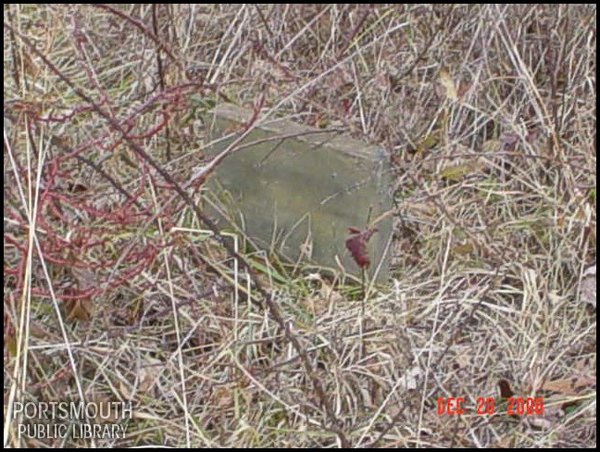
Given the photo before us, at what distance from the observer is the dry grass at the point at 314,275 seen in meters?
1.92

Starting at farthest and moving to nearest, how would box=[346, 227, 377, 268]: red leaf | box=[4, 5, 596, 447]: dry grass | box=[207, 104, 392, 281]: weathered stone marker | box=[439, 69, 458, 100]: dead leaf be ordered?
box=[439, 69, 458, 100]: dead leaf, box=[207, 104, 392, 281]: weathered stone marker, box=[346, 227, 377, 268]: red leaf, box=[4, 5, 596, 447]: dry grass

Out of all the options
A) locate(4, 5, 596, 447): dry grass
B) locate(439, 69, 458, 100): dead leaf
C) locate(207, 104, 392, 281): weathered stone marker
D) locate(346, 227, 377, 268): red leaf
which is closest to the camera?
locate(4, 5, 596, 447): dry grass

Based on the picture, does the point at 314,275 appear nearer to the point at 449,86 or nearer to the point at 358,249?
the point at 358,249

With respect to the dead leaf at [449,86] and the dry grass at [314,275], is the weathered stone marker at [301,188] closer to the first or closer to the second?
the dry grass at [314,275]

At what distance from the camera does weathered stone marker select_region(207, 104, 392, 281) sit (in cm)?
225

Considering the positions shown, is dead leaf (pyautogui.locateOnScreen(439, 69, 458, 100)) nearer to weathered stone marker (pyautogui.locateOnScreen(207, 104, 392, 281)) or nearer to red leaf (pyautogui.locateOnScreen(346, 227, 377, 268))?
weathered stone marker (pyautogui.locateOnScreen(207, 104, 392, 281))

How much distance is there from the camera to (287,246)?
2.36 metres

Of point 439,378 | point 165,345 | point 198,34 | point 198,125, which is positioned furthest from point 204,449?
point 198,34

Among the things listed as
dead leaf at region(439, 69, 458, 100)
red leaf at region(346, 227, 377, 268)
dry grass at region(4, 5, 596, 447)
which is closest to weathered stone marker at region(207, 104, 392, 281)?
dry grass at region(4, 5, 596, 447)

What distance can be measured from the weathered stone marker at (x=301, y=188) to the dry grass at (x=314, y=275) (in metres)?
0.09

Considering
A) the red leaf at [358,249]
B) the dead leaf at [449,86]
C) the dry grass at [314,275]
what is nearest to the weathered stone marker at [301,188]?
the dry grass at [314,275]

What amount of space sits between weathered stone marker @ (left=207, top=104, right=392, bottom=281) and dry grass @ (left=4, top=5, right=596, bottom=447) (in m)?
0.09

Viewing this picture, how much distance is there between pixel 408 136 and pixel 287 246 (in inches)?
19.5

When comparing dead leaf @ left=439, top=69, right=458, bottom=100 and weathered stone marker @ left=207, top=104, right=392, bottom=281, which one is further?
dead leaf @ left=439, top=69, right=458, bottom=100
